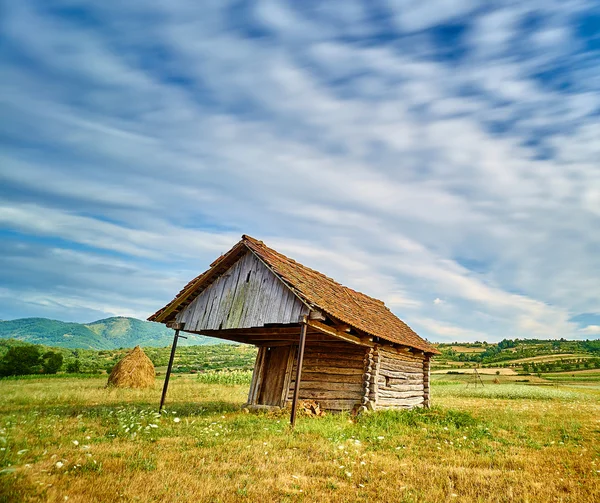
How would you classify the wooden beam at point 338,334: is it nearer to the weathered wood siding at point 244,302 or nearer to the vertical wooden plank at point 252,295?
the weathered wood siding at point 244,302

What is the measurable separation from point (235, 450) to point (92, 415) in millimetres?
6496

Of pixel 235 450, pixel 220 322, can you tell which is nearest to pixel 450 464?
pixel 235 450

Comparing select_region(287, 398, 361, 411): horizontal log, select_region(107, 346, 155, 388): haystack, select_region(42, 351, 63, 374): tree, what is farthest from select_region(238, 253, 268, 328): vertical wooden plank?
select_region(42, 351, 63, 374): tree

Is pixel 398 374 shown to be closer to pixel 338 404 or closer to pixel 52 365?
pixel 338 404

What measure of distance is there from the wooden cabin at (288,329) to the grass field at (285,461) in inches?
112

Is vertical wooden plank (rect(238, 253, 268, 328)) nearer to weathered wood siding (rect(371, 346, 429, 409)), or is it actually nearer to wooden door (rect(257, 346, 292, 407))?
wooden door (rect(257, 346, 292, 407))

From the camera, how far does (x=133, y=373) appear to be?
23688mm

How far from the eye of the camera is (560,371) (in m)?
68.2

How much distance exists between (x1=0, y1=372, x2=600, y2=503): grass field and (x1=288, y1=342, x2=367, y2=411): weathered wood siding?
2490 mm

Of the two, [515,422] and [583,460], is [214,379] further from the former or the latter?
[583,460]

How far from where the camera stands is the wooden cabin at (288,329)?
1252 centimetres

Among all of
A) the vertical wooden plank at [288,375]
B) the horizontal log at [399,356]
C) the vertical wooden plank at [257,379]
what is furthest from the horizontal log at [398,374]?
the vertical wooden plank at [257,379]

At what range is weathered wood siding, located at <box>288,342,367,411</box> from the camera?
46.8ft

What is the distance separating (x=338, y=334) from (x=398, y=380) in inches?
227
